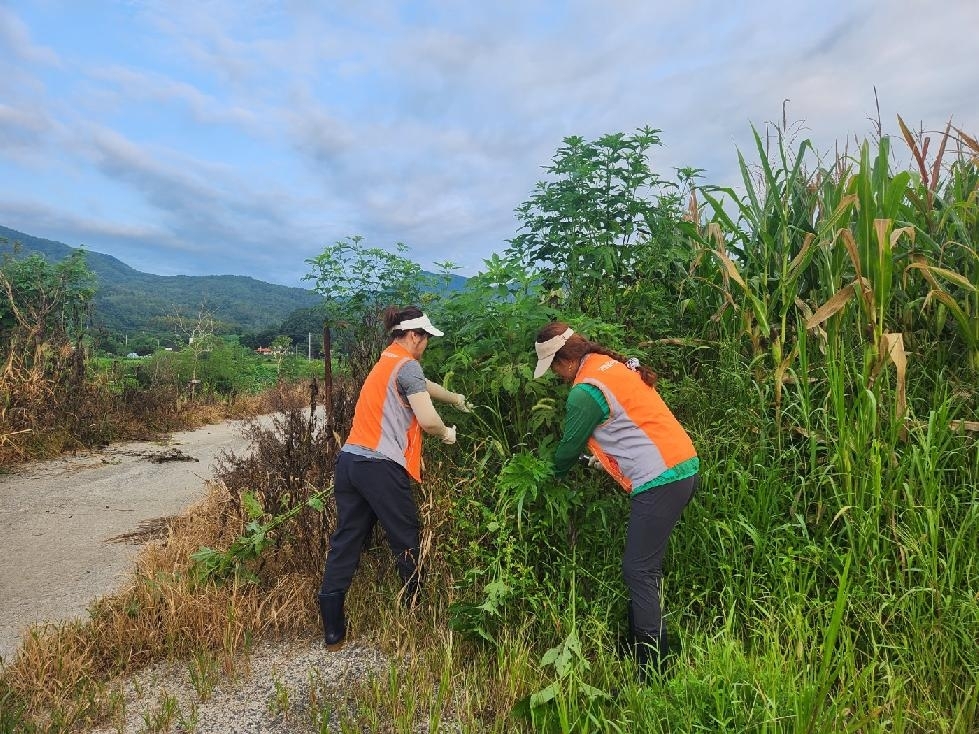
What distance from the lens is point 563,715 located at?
224 cm

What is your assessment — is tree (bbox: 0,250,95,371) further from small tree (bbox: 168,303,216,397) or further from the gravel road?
small tree (bbox: 168,303,216,397)

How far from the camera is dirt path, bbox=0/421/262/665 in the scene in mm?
4141

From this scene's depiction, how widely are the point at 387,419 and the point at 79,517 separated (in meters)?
4.66

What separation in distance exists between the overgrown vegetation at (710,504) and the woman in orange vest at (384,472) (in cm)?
16

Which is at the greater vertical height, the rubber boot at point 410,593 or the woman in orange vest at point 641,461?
the woman in orange vest at point 641,461

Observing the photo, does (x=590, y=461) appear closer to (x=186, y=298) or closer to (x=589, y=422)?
(x=589, y=422)

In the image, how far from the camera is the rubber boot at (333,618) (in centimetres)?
318

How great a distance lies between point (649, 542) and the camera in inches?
107

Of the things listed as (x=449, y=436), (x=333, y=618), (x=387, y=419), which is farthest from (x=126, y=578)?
(x=449, y=436)

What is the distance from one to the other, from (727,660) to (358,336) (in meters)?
3.41

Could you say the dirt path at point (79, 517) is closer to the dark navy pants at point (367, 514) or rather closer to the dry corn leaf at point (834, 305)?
the dark navy pants at point (367, 514)

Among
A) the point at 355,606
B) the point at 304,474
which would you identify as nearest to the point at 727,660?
the point at 355,606

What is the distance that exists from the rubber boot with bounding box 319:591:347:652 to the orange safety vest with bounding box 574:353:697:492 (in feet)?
5.48

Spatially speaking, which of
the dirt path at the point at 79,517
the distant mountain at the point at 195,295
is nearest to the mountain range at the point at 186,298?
the distant mountain at the point at 195,295
